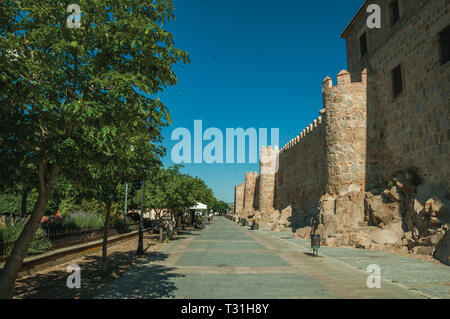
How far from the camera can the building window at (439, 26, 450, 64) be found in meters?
12.7

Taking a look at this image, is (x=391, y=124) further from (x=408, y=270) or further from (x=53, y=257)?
(x=53, y=257)

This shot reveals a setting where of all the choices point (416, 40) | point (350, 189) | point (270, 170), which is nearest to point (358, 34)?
point (416, 40)

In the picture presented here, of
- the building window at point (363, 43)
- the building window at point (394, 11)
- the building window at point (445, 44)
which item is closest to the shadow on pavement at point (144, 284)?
the building window at point (445, 44)

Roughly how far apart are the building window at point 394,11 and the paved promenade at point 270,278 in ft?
44.5

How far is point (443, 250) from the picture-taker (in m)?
10.5

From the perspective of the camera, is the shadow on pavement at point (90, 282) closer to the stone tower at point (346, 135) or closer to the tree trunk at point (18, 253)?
the tree trunk at point (18, 253)

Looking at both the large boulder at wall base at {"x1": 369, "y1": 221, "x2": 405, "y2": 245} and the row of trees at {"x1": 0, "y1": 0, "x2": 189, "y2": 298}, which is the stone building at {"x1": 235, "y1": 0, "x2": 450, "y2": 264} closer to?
the large boulder at wall base at {"x1": 369, "y1": 221, "x2": 405, "y2": 245}

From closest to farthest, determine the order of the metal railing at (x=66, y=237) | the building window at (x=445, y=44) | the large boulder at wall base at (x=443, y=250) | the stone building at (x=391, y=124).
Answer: the metal railing at (x=66, y=237) → the large boulder at wall base at (x=443, y=250) → the building window at (x=445, y=44) → the stone building at (x=391, y=124)

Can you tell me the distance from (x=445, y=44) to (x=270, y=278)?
12.9 m

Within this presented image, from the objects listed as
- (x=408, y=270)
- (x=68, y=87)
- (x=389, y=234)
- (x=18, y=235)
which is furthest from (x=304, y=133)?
(x=68, y=87)

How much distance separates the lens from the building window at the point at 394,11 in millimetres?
16850

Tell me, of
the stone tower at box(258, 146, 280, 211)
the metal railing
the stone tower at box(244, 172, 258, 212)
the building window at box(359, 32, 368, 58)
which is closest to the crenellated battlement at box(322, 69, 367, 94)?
the building window at box(359, 32, 368, 58)

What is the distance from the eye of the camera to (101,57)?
16.6 feet

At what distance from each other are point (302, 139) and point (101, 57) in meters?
30.1
